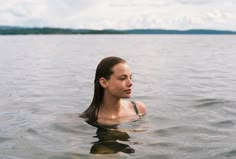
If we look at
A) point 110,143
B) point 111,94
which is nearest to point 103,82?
point 111,94

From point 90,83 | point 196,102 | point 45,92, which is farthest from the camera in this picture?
point 90,83

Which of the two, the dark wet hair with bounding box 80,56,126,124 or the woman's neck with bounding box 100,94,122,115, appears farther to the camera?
the woman's neck with bounding box 100,94,122,115

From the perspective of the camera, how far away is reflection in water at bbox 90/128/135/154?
Result: 6.65 metres

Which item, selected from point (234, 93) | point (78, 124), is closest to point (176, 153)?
point (78, 124)

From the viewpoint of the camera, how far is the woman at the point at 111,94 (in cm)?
730

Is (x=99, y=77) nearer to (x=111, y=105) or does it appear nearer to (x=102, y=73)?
(x=102, y=73)

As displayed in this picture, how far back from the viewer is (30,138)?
790cm

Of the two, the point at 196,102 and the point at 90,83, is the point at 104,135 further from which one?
the point at 90,83

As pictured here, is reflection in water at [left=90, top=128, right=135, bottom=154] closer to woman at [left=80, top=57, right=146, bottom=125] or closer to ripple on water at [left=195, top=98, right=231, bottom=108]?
woman at [left=80, top=57, right=146, bottom=125]

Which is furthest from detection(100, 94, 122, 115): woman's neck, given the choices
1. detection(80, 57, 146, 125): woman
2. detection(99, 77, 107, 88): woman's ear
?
detection(99, 77, 107, 88): woman's ear

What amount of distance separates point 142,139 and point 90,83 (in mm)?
9743

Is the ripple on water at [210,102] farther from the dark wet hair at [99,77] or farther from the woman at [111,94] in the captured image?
the dark wet hair at [99,77]

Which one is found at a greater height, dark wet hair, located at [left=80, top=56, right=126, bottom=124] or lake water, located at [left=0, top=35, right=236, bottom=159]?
dark wet hair, located at [left=80, top=56, right=126, bottom=124]

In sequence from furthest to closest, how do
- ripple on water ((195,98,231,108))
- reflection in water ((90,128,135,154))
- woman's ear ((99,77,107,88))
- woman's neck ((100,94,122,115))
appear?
ripple on water ((195,98,231,108)) < woman's neck ((100,94,122,115)) < woman's ear ((99,77,107,88)) < reflection in water ((90,128,135,154))
